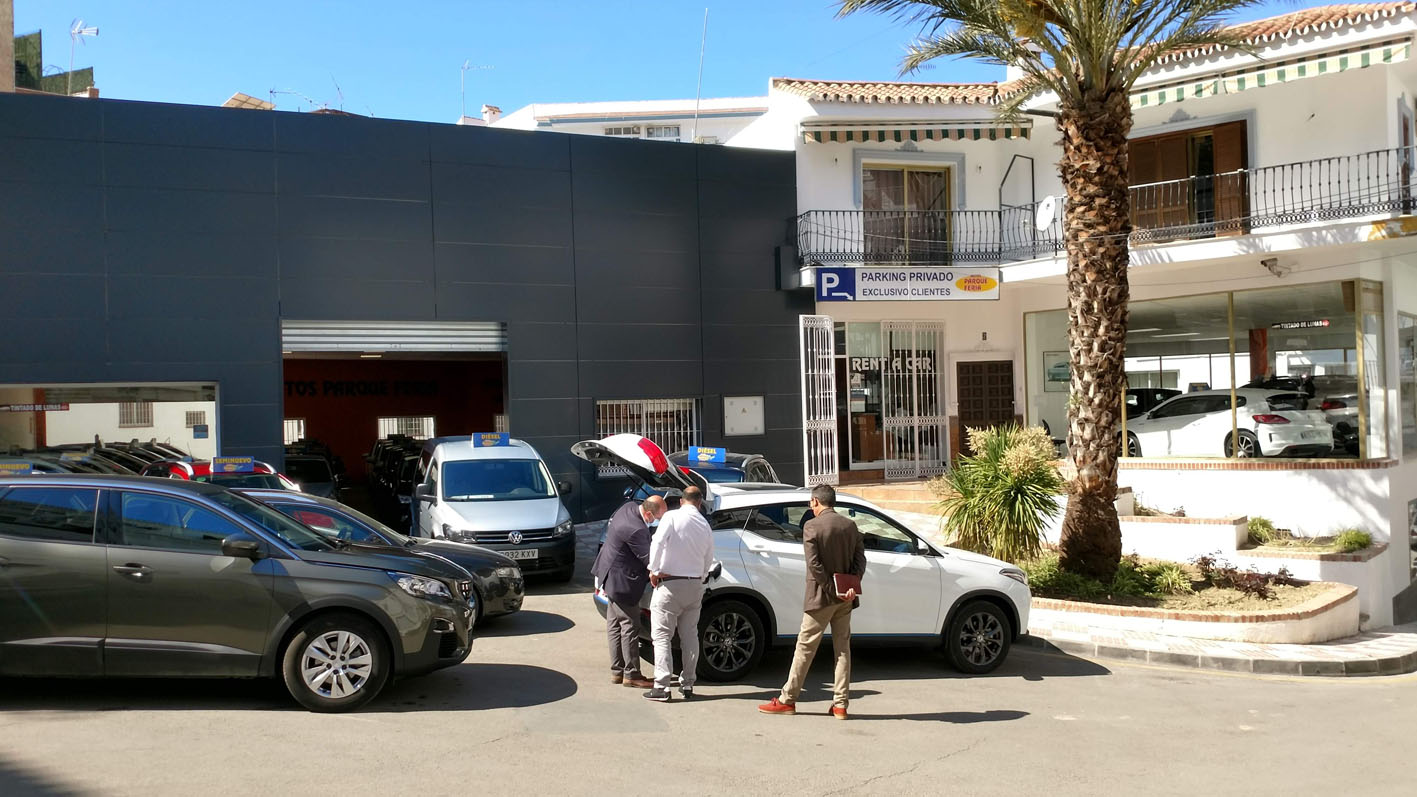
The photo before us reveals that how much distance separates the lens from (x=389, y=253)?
17.6m

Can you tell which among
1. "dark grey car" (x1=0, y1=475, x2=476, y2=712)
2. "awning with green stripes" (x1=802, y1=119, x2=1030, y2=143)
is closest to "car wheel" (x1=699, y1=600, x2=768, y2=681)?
"dark grey car" (x1=0, y1=475, x2=476, y2=712)

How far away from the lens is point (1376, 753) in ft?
25.1

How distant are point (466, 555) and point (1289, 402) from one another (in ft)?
45.6

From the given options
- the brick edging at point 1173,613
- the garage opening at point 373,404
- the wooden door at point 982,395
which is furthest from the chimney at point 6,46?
the brick edging at point 1173,613

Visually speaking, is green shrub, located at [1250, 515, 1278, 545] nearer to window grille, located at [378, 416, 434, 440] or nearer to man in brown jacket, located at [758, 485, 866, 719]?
man in brown jacket, located at [758, 485, 866, 719]

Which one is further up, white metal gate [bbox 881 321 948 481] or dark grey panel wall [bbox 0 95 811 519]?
dark grey panel wall [bbox 0 95 811 519]

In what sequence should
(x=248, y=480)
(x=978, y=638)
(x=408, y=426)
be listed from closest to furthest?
(x=978, y=638) → (x=248, y=480) → (x=408, y=426)

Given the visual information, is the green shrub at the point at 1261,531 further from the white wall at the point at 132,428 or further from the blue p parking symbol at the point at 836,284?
the white wall at the point at 132,428

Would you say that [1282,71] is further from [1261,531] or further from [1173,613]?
[1173,613]

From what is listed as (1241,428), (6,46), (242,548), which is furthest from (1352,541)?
(6,46)

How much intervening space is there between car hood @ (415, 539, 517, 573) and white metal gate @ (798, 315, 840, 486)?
906 centimetres

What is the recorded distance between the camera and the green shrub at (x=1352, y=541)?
1562cm

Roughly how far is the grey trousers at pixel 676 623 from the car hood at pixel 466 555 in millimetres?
2959

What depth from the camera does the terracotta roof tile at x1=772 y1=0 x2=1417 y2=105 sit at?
16047 mm
